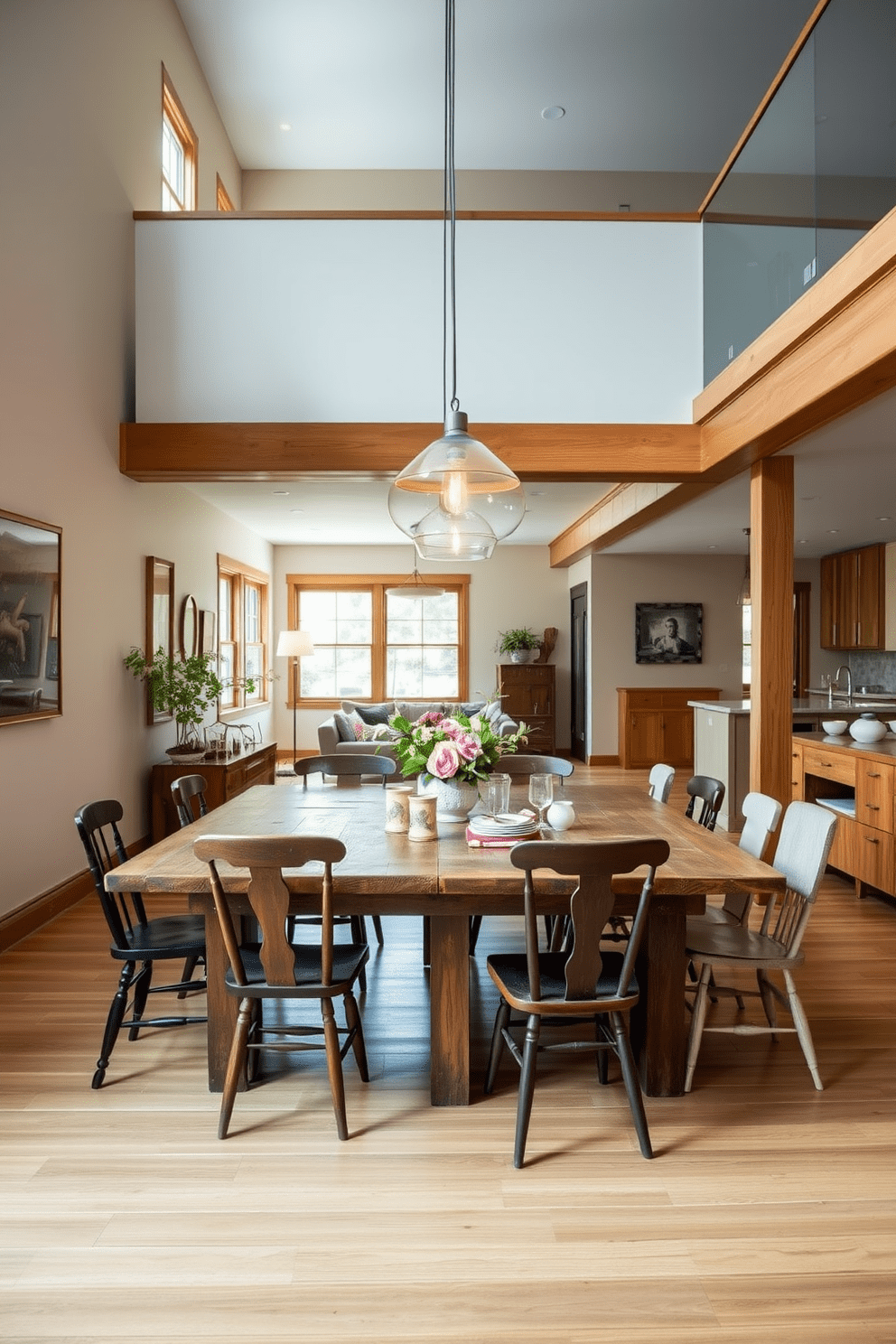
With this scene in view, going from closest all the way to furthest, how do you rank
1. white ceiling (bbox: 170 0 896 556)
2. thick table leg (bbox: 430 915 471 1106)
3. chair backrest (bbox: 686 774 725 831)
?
thick table leg (bbox: 430 915 471 1106)
chair backrest (bbox: 686 774 725 831)
white ceiling (bbox: 170 0 896 556)

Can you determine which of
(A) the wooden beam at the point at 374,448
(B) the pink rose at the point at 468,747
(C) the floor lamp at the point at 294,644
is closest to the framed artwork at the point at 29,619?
(A) the wooden beam at the point at 374,448

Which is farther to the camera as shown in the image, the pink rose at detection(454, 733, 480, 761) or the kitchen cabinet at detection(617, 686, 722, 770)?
the kitchen cabinet at detection(617, 686, 722, 770)

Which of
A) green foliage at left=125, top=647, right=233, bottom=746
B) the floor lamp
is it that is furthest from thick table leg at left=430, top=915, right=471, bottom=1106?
the floor lamp

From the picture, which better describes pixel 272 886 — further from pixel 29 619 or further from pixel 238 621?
pixel 238 621

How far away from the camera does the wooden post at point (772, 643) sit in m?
5.06

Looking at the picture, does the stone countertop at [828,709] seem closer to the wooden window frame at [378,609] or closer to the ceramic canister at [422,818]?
the ceramic canister at [422,818]

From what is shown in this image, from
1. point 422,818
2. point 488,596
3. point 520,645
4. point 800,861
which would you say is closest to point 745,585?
point 520,645

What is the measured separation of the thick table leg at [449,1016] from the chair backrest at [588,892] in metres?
0.30

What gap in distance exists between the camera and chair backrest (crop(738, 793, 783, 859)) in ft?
10.2

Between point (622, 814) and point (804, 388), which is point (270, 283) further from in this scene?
point (622, 814)

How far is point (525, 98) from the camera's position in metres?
7.84

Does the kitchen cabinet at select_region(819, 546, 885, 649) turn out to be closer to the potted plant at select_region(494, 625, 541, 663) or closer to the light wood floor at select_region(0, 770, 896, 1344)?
the potted plant at select_region(494, 625, 541, 663)

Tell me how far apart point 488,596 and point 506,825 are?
29.3ft

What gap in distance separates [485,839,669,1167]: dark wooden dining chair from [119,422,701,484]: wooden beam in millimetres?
3345
